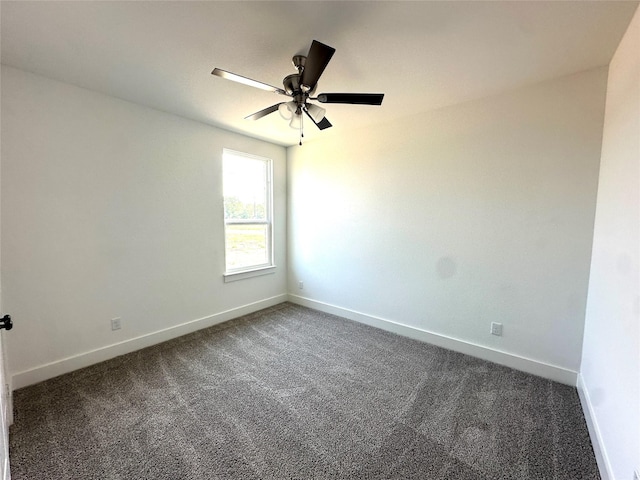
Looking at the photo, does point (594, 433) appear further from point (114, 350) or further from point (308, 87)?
point (114, 350)

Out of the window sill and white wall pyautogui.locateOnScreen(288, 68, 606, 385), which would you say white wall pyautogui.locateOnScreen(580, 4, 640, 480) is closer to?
white wall pyautogui.locateOnScreen(288, 68, 606, 385)

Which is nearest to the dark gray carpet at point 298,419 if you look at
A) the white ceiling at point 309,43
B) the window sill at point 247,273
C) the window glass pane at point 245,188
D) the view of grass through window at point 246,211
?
the window sill at point 247,273

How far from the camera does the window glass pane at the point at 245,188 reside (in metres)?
3.57

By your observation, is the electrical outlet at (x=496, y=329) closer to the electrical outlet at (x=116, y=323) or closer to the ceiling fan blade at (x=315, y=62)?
the ceiling fan blade at (x=315, y=62)

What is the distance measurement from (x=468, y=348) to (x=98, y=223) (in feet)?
12.2

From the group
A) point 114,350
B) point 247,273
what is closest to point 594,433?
point 247,273

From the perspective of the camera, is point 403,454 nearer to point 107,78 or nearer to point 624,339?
point 624,339

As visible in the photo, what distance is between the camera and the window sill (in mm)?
3557

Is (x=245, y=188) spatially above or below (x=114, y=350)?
above

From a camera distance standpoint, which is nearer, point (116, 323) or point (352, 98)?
point (352, 98)

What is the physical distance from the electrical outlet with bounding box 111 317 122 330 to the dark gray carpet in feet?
1.00

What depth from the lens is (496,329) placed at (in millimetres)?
2553

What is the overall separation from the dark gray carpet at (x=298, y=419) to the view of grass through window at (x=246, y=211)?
1412 millimetres

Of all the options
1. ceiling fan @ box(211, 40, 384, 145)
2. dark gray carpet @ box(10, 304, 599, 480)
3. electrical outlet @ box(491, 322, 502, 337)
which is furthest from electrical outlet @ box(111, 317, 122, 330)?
electrical outlet @ box(491, 322, 502, 337)
